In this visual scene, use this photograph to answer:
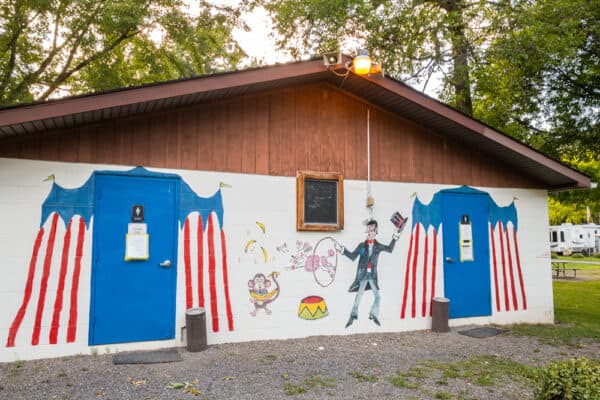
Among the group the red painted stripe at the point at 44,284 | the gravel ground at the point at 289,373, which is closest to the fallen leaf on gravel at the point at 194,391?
the gravel ground at the point at 289,373

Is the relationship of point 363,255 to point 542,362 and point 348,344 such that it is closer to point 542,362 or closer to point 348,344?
point 348,344

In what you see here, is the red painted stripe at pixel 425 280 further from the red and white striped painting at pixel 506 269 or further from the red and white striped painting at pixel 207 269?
the red and white striped painting at pixel 207 269

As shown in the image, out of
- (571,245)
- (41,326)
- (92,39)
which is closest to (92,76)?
(92,39)

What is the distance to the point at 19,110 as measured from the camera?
4.51 metres

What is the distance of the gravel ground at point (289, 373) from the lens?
411 centimetres

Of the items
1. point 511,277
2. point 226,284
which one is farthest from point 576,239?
point 226,284

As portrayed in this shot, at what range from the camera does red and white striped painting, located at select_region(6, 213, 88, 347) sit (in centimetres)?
502

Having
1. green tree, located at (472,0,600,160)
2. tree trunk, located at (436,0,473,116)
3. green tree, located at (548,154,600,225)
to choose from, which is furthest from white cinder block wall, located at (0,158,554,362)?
tree trunk, located at (436,0,473,116)

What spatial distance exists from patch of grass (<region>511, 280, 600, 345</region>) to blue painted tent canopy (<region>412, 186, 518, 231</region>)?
6.23ft

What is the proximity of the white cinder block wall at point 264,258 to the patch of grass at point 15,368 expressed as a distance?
5.2 inches

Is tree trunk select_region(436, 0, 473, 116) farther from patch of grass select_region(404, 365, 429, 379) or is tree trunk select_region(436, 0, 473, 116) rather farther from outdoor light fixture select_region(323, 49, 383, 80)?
patch of grass select_region(404, 365, 429, 379)

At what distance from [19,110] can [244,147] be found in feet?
9.23

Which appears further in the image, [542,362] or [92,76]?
[92,76]

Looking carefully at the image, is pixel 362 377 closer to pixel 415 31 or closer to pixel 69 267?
pixel 69 267
